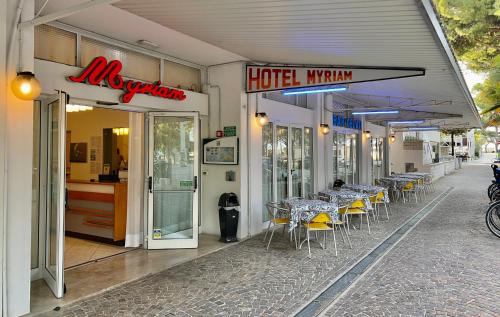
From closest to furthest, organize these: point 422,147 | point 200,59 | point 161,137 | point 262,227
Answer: point 161,137, point 200,59, point 262,227, point 422,147

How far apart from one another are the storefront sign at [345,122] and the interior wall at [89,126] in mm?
5617

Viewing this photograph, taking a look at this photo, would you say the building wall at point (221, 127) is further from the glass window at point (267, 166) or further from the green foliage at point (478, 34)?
the green foliage at point (478, 34)

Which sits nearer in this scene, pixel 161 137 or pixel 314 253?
pixel 314 253

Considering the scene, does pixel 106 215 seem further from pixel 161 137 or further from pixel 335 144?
pixel 335 144

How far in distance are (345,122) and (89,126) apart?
7.20 m

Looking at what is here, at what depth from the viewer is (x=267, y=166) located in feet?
22.6

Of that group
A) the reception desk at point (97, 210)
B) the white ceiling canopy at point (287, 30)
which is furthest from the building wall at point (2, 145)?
the reception desk at point (97, 210)

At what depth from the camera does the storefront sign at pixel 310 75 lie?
5387 mm

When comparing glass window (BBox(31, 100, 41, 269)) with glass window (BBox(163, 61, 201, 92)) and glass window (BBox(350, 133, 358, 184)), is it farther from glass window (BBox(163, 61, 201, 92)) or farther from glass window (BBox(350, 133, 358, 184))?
glass window (BBox(350, 133, 358, 184))

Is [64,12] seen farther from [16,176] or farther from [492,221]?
[492,221]

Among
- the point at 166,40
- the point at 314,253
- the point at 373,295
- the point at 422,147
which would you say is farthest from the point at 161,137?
the point at 422,147

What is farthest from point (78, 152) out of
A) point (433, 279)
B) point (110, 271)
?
point (433, 279)

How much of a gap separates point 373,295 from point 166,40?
4042mm

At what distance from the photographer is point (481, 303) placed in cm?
342
